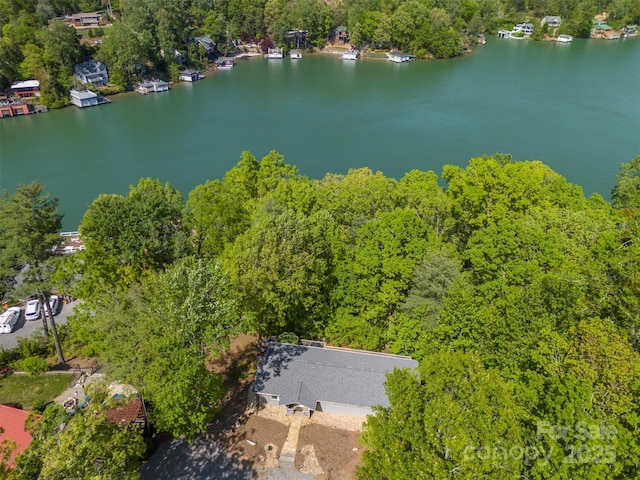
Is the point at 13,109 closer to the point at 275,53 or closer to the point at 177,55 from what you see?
the point at 177,55

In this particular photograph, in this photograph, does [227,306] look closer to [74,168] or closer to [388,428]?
[388,428]

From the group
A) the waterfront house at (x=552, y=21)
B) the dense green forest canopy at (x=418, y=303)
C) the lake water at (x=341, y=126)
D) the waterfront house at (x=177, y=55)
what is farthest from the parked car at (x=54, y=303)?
the waterfront house at (x=552, y=21)

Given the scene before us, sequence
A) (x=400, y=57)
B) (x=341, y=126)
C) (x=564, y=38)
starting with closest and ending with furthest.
Answer: (x=341, y=126) → (x=400, y=57) → (x=564, y=38)

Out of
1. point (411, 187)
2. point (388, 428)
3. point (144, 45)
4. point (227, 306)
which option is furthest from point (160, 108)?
point (388, 428)

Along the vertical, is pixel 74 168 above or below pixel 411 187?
below

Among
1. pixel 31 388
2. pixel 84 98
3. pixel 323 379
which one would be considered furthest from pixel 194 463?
pixel 84 98
